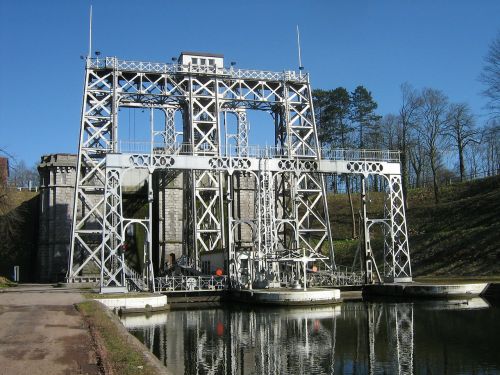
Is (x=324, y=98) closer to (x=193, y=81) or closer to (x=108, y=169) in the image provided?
(x=193, y=81)

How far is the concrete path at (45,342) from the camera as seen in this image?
35.2 feet

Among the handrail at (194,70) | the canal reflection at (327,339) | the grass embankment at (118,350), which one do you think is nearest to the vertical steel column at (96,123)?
the handrail at (194,70)

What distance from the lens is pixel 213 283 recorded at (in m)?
35.1

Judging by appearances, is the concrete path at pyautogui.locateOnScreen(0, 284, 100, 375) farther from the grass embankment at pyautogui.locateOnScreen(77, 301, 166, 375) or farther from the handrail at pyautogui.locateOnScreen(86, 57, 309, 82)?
the handrail at pyautogui.locateOnScreen(86, 57, 309, 82)

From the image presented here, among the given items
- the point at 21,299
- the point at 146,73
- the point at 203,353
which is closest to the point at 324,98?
the point at 146,73

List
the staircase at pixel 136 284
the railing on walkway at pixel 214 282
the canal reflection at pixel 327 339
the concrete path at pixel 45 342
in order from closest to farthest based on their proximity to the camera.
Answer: the concrete path at pixel 45 342
the canal reflection at pixel 327 339
the railing on walkway at pixel 214 282
the staircase at pixel 136 284

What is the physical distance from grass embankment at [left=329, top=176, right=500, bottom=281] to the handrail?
17525 mm

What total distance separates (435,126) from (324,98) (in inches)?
561

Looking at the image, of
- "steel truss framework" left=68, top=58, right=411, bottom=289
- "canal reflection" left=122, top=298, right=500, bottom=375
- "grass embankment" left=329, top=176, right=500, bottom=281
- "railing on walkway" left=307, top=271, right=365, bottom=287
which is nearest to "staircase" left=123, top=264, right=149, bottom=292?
"steel truss framework" left=68, top=58, right=411, bottom=289

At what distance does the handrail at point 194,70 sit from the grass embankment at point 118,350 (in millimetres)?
26233

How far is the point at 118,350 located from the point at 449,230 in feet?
139

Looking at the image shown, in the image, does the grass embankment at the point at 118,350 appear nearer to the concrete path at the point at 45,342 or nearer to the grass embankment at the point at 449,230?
the concrete path at the point at 45,342

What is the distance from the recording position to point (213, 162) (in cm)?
3603

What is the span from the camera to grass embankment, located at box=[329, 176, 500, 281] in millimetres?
42250
